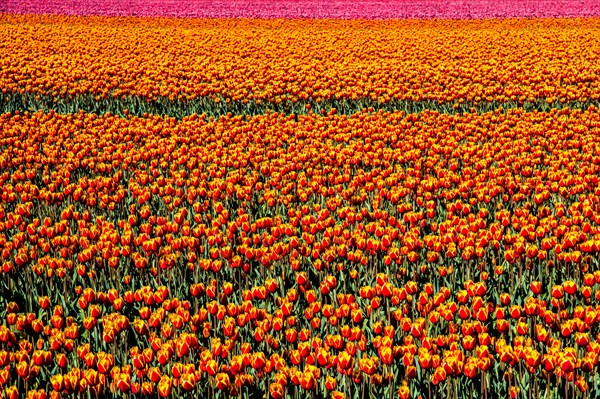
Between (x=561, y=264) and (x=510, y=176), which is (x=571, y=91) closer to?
(x=510, y=176)

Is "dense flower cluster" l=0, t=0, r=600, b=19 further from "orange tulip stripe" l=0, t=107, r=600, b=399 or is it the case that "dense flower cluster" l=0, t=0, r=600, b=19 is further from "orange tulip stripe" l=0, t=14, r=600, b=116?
"orange tulip stripe" l=0, t=107, r=600, b=399

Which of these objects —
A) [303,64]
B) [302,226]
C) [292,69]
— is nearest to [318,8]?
[303,64]

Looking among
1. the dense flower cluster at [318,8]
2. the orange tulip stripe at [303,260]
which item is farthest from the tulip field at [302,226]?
the dense flower cluster at [318,8]

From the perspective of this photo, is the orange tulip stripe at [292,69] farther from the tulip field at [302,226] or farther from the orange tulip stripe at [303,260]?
the orange tulip stripe at [303,260]

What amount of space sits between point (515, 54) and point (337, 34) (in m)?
7.60

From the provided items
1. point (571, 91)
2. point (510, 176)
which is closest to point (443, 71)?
point (571, 91)

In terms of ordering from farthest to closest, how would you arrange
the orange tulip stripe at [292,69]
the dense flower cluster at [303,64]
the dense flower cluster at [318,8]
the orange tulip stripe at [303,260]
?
the dense flower cluster at [318,8] < the dense flower cluster at [303,64] < the orange tulip stripe at [292,69] < the orange tulip stripe at [303,260]

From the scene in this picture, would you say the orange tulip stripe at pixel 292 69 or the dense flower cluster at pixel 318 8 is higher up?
the dense flower cluster at pixel 318 8

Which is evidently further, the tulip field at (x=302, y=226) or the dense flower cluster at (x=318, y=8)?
the dense flower cluster at (x=318, y=8)

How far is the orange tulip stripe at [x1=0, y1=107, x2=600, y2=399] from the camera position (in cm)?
374

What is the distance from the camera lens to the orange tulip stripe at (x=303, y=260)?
12.3 feet

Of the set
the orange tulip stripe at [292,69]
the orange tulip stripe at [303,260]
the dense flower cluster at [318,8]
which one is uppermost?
the dense flower cluster at [318,8]

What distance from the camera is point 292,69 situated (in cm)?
1515

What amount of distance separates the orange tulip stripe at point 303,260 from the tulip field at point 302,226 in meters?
0.03
